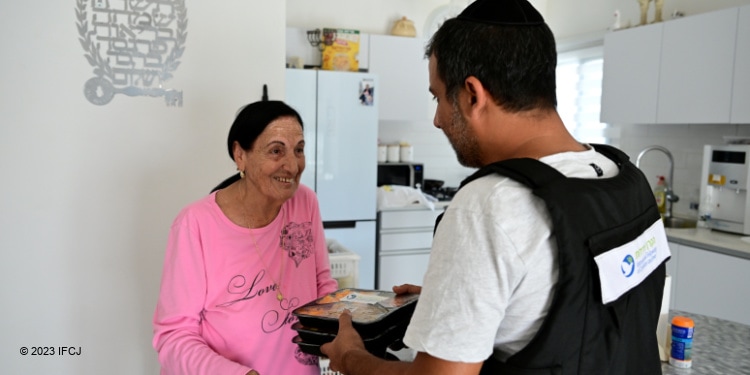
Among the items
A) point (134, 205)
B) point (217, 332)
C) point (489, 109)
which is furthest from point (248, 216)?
point (489, 109)

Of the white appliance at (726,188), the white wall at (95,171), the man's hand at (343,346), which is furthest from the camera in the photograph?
the white appliance at (726,188)

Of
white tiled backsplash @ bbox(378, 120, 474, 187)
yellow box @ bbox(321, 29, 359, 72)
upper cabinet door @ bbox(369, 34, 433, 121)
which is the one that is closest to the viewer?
yellow box @ bbox(321, 29, 359, 72)

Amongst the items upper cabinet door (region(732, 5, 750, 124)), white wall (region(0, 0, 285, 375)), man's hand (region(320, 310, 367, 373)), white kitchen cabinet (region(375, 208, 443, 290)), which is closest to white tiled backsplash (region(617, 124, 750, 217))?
upper cabinet door (region(732, 5, 750, 124))

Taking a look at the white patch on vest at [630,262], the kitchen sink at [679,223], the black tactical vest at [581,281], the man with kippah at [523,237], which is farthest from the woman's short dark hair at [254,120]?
the kitchen sink at [679,223]

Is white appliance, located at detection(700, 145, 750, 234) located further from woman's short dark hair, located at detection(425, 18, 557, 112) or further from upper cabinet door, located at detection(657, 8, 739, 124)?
woman's short dark hair, located at detection(425, 18, 557, 112)

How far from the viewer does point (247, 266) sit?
1.59 metres

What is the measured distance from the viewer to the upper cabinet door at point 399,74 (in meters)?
4.76

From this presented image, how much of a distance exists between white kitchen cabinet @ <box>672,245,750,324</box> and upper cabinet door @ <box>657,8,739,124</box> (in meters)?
0.81

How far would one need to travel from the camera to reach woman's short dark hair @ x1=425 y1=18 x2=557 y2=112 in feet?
2.87

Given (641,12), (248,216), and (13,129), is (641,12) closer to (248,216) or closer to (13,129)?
(248,216)

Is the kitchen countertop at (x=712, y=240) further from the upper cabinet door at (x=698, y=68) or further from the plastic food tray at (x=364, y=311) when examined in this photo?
the plastic food tray at (x=364, y=311)

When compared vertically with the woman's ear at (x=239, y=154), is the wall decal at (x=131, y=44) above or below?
above

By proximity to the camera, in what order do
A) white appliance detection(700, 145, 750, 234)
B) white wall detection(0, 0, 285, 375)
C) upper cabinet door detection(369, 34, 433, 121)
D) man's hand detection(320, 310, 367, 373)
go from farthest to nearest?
upper cabinet door detection(369, 34, 433, 121)
white appliance detection(700, 145, 750, 234)
white wall detection(0, 0, 285, 375)
man's hand detection(320, 310, 367, 373)

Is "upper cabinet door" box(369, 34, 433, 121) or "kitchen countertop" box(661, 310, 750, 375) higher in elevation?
"upper cabinet door" box(369, 34, 433, 121)
